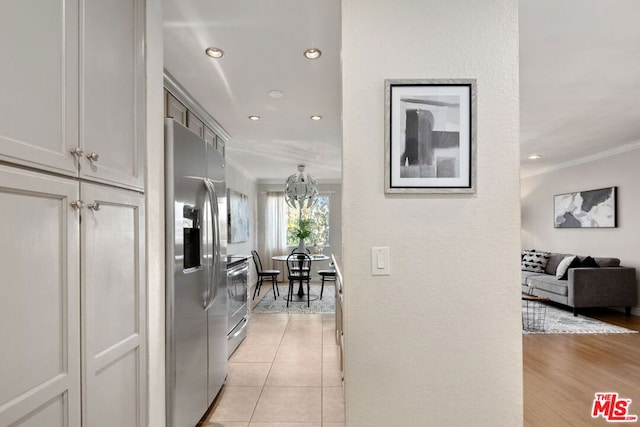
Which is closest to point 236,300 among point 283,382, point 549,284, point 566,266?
point 283,382

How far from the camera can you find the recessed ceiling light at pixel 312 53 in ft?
7.71

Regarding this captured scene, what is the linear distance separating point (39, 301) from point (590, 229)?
741cm

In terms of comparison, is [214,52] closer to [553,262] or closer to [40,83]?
[40,83]

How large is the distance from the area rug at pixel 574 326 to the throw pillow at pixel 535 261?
1.37 meters

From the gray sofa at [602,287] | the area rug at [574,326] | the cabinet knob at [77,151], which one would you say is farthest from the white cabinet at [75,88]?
the gray sofa at [602,287]

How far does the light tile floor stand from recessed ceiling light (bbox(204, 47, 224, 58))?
2.53 m

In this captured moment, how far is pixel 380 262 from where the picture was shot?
1506mm

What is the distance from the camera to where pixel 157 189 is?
1.71 metres

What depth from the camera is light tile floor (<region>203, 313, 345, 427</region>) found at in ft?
8.04

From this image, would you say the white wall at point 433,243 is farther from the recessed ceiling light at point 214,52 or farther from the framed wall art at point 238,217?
the framed wall art at point 238,217

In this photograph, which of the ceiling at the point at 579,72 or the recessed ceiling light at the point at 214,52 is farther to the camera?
the recessed ceiling light at the point at 214,52

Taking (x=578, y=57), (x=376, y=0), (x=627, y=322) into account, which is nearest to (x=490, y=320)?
(x=376, y=0)

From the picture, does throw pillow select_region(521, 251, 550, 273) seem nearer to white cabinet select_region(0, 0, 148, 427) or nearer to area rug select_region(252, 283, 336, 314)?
area rug select_region(252, 283, 336, 314)

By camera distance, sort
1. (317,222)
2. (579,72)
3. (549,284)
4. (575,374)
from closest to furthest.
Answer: (579,72) < (575,374) < (549,284) < (317,222)
